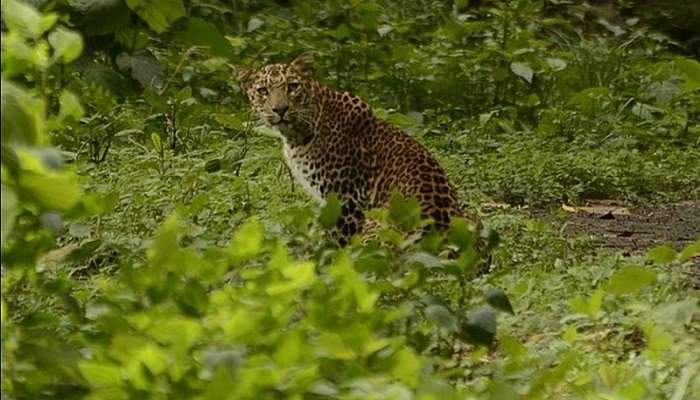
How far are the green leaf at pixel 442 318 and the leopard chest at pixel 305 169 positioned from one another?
4.58 m

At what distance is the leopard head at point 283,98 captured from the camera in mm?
8945

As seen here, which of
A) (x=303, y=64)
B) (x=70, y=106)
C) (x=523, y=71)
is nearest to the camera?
(x=70, y=106)

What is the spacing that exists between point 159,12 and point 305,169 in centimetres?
364

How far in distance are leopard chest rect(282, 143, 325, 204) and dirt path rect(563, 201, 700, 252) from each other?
4.03ft

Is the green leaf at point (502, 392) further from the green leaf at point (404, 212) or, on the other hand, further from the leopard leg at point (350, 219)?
the leopard leg at point (350, 219)

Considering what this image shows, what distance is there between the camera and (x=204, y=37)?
5312 mm

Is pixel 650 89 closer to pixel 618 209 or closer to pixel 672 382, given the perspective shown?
pixel 618 209

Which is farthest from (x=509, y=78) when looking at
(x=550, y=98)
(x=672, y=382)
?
(x=672, y=382)

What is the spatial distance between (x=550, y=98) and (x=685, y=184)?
2138mm

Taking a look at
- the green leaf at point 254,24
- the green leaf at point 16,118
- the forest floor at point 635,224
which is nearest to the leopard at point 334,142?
the forest floor at point 635,224

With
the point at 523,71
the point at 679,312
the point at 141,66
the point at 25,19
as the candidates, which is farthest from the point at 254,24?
the point at 25,19

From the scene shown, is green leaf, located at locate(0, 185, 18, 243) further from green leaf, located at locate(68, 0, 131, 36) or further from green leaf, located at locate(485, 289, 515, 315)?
green leaf, located at locate(68, 0, 131, 36)

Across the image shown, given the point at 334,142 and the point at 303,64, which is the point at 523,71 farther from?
the point at 334,142

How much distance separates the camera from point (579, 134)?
37.9ft
